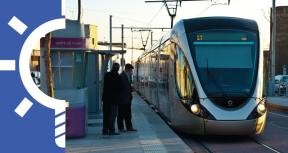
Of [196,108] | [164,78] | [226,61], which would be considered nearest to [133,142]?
[196,108]

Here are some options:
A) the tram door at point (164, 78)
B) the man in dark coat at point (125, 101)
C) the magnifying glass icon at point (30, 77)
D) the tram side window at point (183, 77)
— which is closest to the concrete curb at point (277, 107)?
the tram door at point (164, 78)

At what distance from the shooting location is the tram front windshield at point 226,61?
13969mm

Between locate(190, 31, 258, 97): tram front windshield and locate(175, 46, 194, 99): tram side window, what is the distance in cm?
27

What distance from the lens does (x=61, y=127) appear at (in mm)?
3104

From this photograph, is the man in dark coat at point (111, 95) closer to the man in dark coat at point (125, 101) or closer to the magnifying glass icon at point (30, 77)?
the man in dark coat at point (125, 101)

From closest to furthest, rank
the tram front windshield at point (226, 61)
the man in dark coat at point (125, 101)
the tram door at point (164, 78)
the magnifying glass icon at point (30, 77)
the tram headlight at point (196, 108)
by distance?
the magnifying glass icon at point (30, 77), the tram headlight at point (196, 108), the tram front windshield at point (226, 61), the man in dark coat at point (125, 101), the tram door at point (164, 78)

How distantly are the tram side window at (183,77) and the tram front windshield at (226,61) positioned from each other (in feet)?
0.90

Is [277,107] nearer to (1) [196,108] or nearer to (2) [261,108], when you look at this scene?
(2) [261,108]

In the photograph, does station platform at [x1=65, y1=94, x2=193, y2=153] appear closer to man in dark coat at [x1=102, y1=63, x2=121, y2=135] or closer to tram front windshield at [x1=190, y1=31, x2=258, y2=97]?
man in dark coat at [x1=102, y1=63, x2=121, y2=135]

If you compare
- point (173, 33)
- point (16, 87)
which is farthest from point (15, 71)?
point (173, 33)

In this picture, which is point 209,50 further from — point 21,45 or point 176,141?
point 21,45

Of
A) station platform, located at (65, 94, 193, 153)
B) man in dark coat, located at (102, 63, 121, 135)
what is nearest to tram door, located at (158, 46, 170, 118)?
station platform, located at (65, 94, 193, 153)

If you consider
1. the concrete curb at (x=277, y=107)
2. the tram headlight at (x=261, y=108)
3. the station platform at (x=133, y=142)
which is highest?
the tram headlight at (x=261, y=108)

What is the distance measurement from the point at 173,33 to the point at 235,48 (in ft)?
7.30
